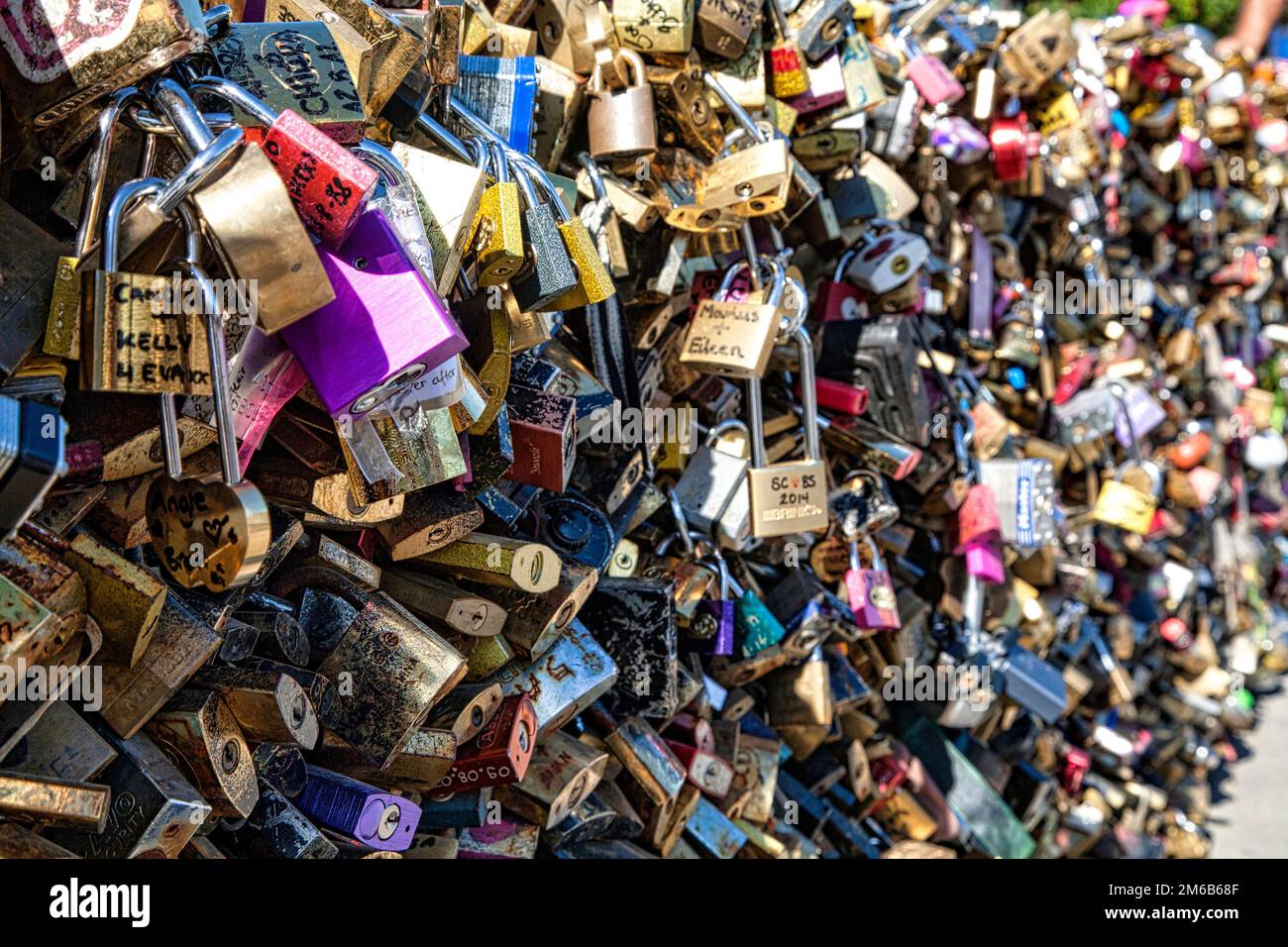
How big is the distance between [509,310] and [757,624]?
3.57ft

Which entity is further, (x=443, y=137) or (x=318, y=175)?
(x=443, y=137)

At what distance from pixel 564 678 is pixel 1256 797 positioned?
3.98m

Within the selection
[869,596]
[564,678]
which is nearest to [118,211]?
[564,678]

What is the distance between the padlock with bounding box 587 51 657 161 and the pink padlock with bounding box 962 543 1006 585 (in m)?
1.60

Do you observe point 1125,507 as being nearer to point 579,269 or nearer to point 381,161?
point 579,269

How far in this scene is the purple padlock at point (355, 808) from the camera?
5.55 ft

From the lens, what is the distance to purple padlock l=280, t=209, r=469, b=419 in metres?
1.41

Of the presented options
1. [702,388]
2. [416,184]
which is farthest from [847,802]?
[416,184]

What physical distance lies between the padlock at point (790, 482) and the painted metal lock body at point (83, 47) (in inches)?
53.4

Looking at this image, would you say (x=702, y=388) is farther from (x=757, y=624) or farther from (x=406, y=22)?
(x=406, y=22)

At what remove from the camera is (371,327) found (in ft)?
4.67

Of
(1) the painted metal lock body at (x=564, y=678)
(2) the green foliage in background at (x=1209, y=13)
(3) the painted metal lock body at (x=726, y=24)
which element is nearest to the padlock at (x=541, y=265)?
(1) the painted metal lock body at (x=564, y=678)

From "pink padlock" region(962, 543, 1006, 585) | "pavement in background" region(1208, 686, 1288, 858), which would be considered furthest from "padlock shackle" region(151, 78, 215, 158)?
"pavement in background" region(1208, 686, 1288, 858)
